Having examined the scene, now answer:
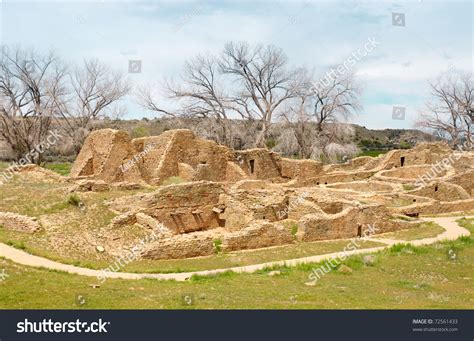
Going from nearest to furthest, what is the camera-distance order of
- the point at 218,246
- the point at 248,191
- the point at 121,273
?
the point at 121,273, the point at 218,246, the point at 248,191

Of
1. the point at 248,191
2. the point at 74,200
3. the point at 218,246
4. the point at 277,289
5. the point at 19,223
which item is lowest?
the point at 218,246

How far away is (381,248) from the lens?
19250mm

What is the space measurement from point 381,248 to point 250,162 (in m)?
19.4

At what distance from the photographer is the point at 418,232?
22.8m

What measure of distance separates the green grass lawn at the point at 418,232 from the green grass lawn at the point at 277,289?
4.75 meters

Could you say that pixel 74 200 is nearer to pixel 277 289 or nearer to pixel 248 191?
pixel 248 191

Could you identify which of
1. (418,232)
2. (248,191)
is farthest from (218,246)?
(418,232)

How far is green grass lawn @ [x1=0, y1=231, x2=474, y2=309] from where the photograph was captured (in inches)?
408

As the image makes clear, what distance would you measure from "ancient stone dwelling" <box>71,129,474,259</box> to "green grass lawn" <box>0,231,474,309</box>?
15.1ft

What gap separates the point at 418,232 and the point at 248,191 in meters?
8.38

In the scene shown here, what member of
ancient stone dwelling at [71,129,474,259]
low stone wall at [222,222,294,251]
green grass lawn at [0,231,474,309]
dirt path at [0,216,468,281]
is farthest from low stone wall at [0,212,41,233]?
low stone wall at [222,222,294,251]

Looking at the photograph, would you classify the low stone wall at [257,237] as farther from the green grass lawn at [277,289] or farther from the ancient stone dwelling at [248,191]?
the green grass lawn at [277,289]

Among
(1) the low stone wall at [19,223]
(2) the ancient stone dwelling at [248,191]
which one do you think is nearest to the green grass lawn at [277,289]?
(2) the ancient stone dwelling at [248,191]

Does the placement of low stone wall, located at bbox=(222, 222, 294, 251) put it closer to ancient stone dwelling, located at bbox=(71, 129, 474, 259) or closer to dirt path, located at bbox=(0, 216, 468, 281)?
ancient stone dwelling, located at bbox=(71, 129, 474, 259)
